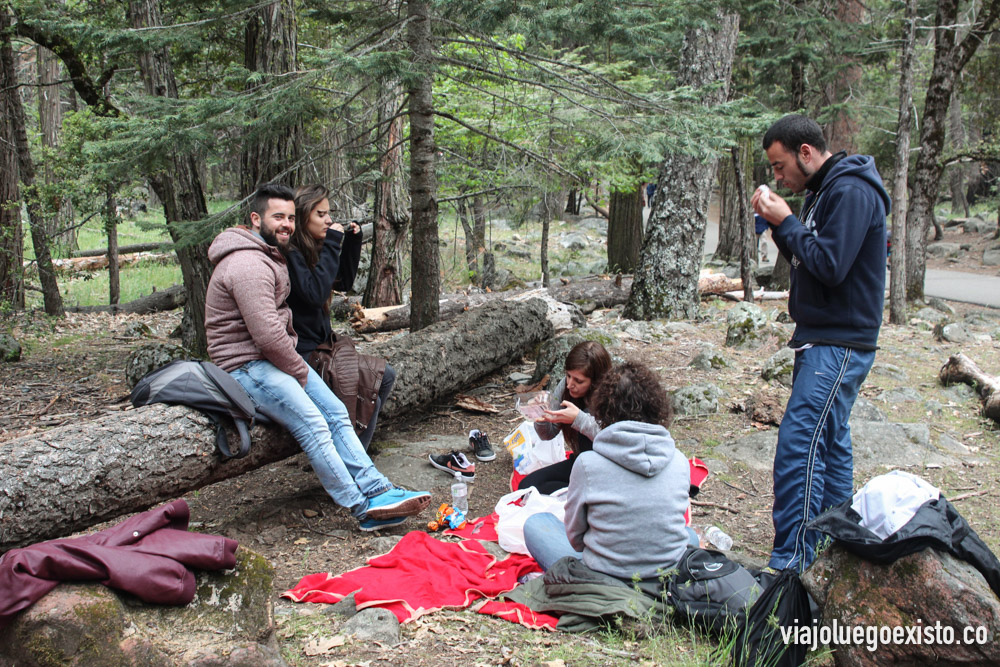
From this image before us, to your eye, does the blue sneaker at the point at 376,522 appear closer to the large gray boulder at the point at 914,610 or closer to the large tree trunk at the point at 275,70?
the large gray boulder at the point at 914,610

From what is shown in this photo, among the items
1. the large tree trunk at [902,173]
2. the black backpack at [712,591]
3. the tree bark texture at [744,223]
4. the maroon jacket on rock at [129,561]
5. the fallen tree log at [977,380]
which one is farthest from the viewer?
the tree bark texture at [744,223]

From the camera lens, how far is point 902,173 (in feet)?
32.8

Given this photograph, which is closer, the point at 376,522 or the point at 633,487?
the point at 633,487

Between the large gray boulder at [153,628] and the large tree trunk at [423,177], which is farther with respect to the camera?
the large tree trunk at [423,177]

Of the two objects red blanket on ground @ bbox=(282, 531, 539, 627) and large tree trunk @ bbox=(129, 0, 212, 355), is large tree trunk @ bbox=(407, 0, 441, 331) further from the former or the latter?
red blanket on ground @ bbox=(282, 531, 539, 627)

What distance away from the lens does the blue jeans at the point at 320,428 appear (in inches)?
167

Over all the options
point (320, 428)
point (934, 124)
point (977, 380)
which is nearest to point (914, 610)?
point (320, 428)

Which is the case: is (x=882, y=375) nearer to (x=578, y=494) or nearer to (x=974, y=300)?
(x=578, y=494)

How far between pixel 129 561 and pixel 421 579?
58.6 inches

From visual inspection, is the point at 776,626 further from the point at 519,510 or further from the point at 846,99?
the point at 846,99

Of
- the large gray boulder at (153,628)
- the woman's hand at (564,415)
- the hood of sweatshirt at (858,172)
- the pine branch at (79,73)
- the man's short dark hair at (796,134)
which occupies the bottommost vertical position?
the large gray boulder at (153,628)

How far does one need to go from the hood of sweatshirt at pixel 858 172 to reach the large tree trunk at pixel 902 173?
24.2 ft

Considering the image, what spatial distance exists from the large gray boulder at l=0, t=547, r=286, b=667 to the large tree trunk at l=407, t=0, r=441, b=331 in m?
4.40

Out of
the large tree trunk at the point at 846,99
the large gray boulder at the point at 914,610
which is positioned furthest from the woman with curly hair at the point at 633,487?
the large tree trunk at the point at 846,99
